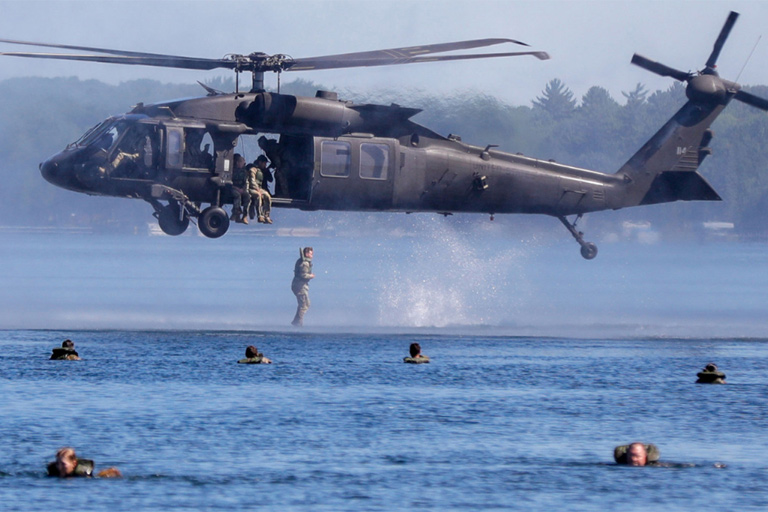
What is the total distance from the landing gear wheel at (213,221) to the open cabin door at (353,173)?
2115 mm

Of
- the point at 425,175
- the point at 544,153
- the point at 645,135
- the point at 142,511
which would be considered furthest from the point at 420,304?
the point at 645,135

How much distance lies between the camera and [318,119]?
1246 inches

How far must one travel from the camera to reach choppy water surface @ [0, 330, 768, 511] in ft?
62.4

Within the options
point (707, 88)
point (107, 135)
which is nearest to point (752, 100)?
point (707, 88)

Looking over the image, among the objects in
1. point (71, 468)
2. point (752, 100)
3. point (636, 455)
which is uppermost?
point (752, 100)

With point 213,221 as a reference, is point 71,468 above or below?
below

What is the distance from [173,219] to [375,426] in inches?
393

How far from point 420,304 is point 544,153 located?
70.7 m

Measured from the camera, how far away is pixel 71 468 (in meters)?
19.5

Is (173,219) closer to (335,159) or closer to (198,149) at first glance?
(198,149)

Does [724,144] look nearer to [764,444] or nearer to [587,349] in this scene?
[587,349]

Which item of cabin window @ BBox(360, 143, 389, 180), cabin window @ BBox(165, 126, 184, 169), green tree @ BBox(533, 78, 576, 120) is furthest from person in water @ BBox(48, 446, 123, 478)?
green tree @ BBox(533, 78, 576, 120)

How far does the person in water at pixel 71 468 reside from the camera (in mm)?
19453

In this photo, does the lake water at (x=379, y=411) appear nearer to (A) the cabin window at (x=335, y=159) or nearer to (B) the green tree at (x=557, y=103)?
(A) the cabin window at (x=335, y=159)
